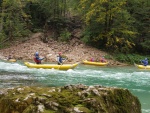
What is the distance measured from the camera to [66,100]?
14.2 ft

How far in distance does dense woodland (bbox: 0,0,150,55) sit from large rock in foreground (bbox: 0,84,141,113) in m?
22.3

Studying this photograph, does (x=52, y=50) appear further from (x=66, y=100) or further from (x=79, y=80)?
(x=66, y=100)

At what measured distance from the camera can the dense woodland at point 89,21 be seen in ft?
91.6

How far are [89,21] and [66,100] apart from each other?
25.0 m

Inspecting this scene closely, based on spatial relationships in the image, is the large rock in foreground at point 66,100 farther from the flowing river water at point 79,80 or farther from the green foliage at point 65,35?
the green foliage at point 65,35

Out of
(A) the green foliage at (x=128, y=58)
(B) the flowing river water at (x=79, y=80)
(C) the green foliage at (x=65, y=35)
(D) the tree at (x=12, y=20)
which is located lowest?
(A) the green foliage at (x=128, y=58)

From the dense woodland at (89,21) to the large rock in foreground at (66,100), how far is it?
22.3m

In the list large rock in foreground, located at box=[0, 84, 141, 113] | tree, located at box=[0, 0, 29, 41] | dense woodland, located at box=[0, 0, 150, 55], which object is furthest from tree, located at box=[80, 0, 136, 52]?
large rock in foreground, located at box=[0, 84, 141, 113]

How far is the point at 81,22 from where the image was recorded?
1315 inches

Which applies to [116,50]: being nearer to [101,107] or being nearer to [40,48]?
[40,48]

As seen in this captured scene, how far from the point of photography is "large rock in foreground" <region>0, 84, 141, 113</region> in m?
4.15

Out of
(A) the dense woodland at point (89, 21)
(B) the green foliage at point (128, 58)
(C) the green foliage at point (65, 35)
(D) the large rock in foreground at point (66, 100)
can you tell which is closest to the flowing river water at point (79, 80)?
(D) the large rock in foreground at point (66, 100)

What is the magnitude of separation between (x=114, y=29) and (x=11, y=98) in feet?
78.5

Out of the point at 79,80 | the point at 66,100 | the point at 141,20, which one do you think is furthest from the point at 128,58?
the point at 66,100
